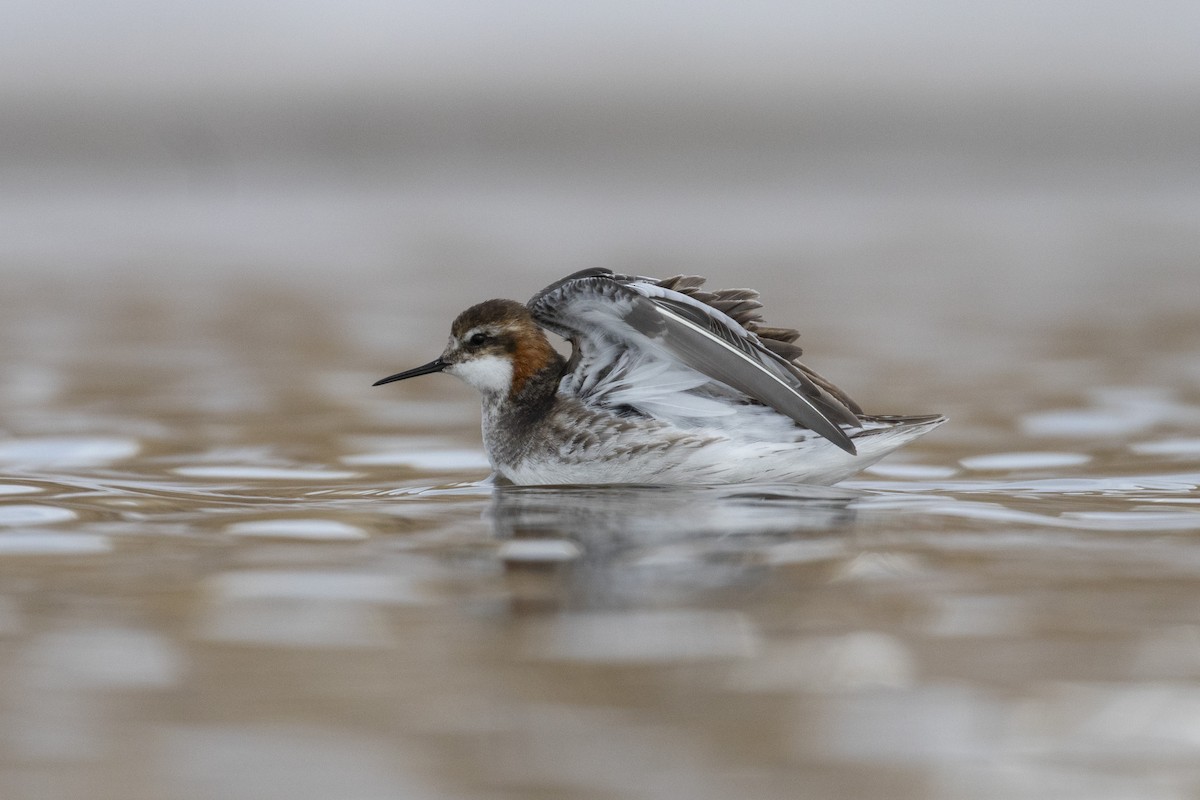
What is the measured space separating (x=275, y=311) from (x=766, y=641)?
A: 1104cm

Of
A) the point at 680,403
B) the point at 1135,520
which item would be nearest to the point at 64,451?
the point at 680,403

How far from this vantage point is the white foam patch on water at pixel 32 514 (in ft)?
19.2

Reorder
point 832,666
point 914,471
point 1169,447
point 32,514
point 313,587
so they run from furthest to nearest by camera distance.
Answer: point 1169,447 → point 914,471 → point 32,514 → point 313,587 → point 832,666

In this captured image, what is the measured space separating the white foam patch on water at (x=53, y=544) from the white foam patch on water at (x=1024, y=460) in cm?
388

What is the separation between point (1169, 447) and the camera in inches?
305

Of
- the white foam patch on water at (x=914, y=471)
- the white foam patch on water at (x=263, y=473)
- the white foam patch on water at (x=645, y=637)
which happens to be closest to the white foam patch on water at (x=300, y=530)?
the white foam patch on water at (x=263, y=473)

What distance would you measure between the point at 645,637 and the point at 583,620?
0.24m

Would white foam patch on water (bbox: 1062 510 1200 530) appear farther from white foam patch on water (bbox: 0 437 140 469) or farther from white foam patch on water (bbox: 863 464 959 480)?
white foam patch on water (bbox: 0 437 140 469)

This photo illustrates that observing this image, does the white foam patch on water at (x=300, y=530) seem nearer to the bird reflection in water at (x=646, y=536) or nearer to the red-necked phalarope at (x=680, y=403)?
the bird reflection in water at (x=646, y=536)

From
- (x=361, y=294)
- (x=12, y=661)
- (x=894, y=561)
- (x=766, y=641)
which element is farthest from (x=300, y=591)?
(x=361, y=294)

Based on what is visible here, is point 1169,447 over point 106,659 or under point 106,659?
over

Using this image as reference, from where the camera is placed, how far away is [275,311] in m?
14.6

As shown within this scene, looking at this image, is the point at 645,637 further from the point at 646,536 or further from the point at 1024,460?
the point at 1024,460

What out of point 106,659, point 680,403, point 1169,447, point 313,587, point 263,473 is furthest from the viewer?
point 1169,447
